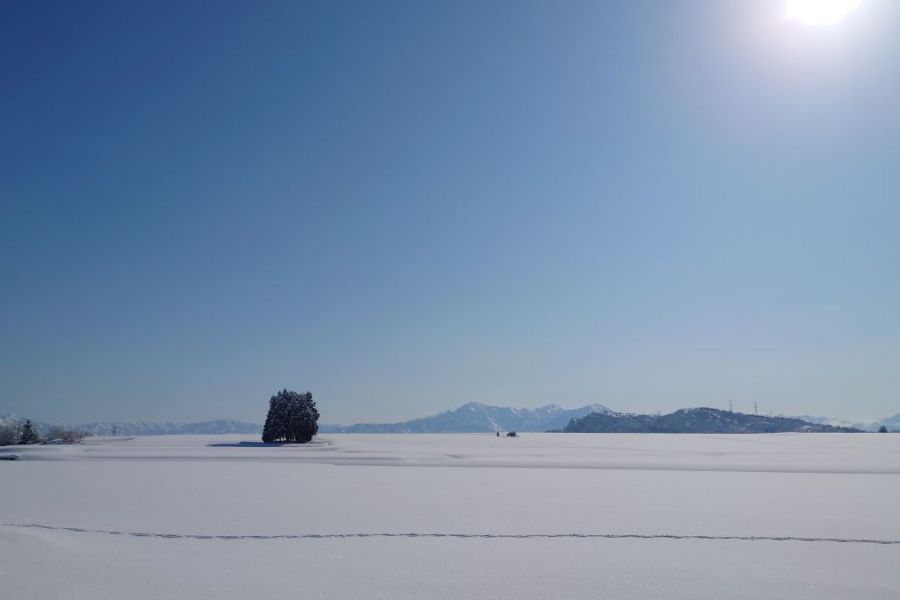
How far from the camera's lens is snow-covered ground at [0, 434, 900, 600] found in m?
6.00

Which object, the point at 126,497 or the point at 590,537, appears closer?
the point at 590,537

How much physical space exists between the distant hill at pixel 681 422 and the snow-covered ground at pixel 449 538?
379 feet

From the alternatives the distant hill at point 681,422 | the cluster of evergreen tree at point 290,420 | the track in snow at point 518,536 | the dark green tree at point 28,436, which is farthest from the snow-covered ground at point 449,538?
the distant hill at point 681,422

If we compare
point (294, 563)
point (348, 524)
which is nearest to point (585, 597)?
point (294, 563)

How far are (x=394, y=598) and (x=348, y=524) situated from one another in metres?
3.83

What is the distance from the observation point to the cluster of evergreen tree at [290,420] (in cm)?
4231

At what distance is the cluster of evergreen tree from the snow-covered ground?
89.2ft

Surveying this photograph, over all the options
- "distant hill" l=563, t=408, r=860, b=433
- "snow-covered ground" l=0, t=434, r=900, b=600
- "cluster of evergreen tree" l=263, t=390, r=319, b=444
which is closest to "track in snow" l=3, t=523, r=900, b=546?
"snow-covered ground" l=0, t=434, r=900, b=600

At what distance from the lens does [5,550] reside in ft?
24.5

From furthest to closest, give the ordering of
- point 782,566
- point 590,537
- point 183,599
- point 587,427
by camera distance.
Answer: point 587,427, point 590,537, point 782,566, point 183,599

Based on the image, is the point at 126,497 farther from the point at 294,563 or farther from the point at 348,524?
the point at 294,563

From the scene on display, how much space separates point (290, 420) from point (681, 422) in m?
112

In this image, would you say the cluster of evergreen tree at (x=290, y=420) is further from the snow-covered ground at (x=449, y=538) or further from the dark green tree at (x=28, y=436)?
the snow-covered ground at (x=449, y=538)

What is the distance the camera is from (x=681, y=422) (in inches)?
5103
